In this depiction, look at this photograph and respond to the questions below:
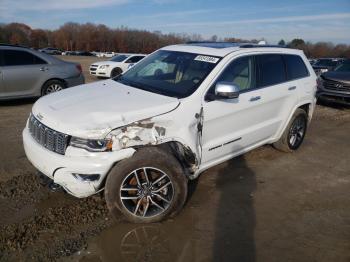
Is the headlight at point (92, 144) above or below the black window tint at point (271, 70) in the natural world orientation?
below

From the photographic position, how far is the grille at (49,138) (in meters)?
3.37

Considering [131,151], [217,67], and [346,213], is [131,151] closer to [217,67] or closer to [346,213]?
[217,67]

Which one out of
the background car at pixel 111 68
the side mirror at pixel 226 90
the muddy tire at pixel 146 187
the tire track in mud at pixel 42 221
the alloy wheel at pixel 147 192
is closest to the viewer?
the tire track in mud at pixel 42 221

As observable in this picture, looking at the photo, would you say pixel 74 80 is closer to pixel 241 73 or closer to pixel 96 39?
pixel 241 73

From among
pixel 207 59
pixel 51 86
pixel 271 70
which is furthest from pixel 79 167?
pixel 51 86

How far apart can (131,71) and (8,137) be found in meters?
2.81

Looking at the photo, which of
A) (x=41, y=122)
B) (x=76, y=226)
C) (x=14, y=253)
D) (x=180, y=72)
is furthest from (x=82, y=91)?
(x=14, y=253)

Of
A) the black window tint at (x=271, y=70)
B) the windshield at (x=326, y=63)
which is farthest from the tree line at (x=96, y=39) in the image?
the black window tint at (x=271, y=70)

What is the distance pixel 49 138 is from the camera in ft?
11.5

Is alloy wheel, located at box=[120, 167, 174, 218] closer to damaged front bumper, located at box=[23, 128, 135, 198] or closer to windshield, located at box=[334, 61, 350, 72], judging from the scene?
damaged front bumper, located at box=[23, 128, 135, 198]

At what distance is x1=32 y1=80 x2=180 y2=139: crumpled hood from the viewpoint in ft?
10.9

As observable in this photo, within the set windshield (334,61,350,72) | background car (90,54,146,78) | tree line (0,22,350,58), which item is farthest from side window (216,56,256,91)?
tree line (0,22,350,58)

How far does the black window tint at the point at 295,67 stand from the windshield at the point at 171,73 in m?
1.80

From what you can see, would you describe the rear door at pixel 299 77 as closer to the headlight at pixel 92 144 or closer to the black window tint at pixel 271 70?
the black window tint at pixel 271 70
